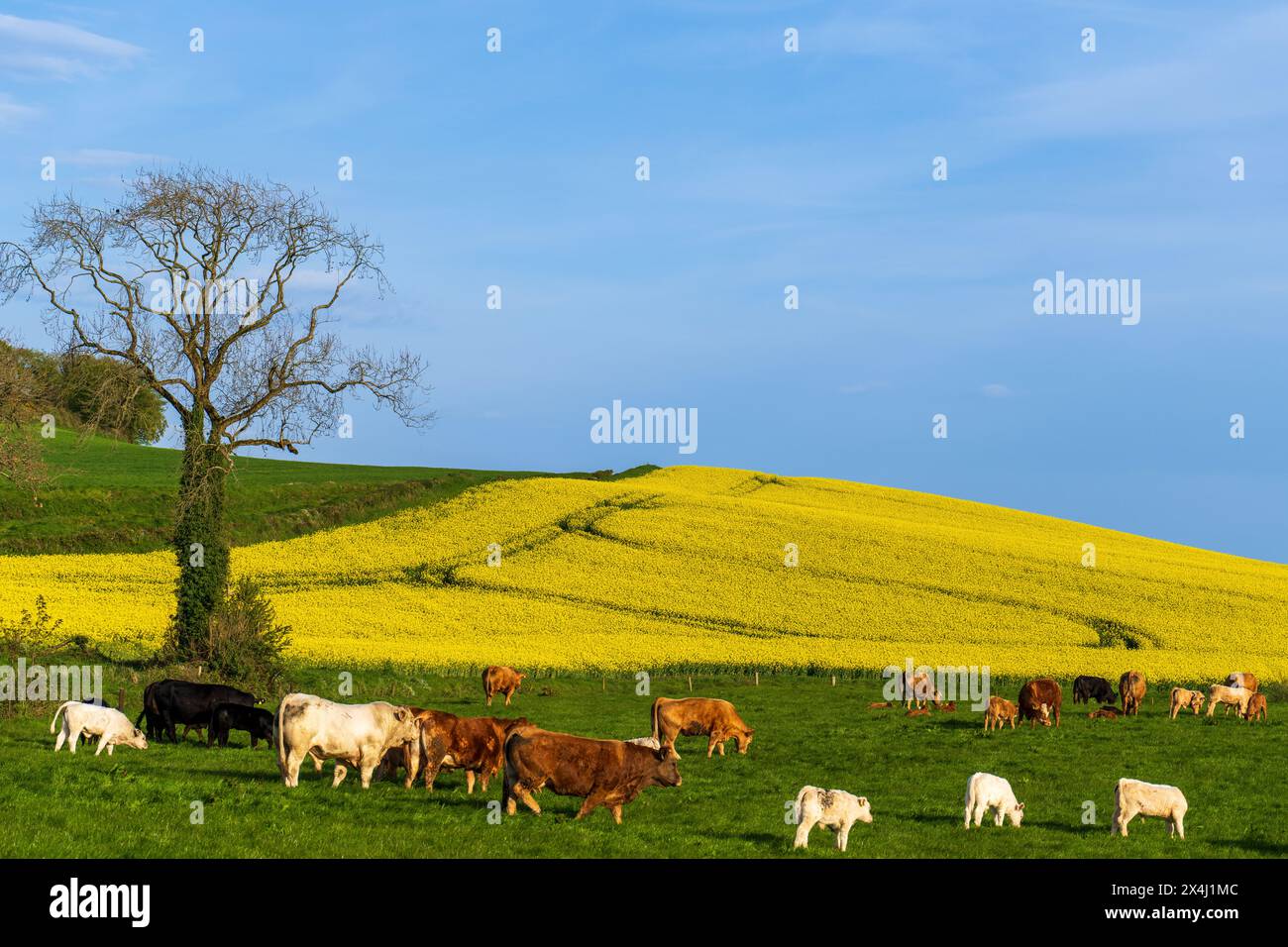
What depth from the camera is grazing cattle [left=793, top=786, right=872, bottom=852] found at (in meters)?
18.8

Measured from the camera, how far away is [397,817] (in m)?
19.5

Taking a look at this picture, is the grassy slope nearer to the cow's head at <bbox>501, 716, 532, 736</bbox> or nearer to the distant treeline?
the distant treeline

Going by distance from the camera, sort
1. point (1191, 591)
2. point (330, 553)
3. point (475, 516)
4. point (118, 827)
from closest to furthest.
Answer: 1. point (118, 827)
2. point (1191, 591)
3. point (330, 553)
4. point (475, 516)

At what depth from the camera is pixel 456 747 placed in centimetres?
2266

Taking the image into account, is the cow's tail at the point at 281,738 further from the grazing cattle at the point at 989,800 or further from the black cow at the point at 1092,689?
the black cow at the point at 1092,689

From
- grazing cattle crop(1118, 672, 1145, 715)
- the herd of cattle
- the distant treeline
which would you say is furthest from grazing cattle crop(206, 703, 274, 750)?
grazing cattle crop(1118, 672, 1145, 715)

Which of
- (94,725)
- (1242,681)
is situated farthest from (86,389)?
(1242,681)

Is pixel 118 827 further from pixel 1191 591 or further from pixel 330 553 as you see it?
pixel 1191 591

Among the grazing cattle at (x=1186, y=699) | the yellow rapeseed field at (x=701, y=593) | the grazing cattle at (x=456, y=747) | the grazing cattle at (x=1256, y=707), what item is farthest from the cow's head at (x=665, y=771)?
the yellow rapeseed field at (x=701, y=593)

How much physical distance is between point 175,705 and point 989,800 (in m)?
18.1

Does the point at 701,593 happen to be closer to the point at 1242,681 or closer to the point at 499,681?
the point at 499,681
